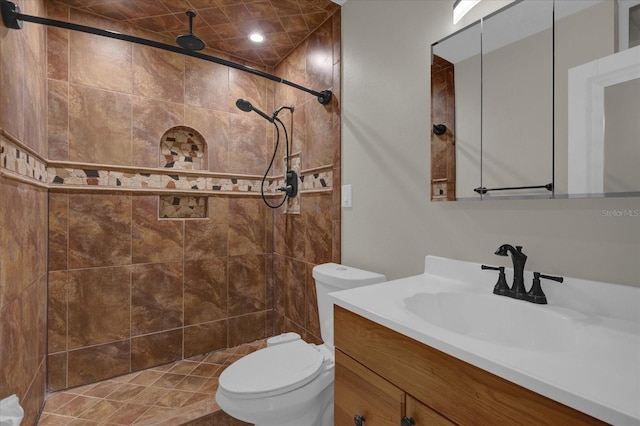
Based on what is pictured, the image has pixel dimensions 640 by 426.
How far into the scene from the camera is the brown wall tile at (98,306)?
1896 millimetres

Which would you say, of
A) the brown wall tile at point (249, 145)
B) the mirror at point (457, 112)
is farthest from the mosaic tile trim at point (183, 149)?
the mirror at point (457, 112)

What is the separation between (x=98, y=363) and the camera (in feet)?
6.41

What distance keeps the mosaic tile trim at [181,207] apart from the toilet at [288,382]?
3.98ft

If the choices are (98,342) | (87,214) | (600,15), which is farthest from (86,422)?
(600,15)

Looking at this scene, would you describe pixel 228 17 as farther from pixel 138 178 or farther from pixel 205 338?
pixel 205 338

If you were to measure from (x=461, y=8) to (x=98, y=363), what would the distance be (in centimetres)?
274

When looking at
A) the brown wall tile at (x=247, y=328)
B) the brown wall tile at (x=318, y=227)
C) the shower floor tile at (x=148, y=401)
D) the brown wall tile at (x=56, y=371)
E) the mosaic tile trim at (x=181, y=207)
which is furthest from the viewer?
the brown wall tile at (x=247, y=328)

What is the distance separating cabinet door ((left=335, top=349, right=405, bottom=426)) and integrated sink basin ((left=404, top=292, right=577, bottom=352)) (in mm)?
232

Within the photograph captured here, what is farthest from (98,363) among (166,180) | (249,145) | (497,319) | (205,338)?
(497,319)

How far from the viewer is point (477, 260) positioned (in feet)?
3.79

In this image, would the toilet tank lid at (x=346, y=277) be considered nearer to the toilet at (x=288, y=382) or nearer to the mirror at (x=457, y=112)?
the toilet at (x=288, y=382)

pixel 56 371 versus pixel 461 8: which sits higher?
pixel 461 8

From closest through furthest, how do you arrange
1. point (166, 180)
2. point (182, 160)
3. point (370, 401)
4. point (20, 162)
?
point (370, 401), point (20, 162), point (166, 180), point (182, 160)

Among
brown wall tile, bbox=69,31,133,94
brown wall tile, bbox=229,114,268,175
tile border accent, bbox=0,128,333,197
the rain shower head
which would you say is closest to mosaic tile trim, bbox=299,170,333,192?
tile border accent, bbox=0,128,333,197
